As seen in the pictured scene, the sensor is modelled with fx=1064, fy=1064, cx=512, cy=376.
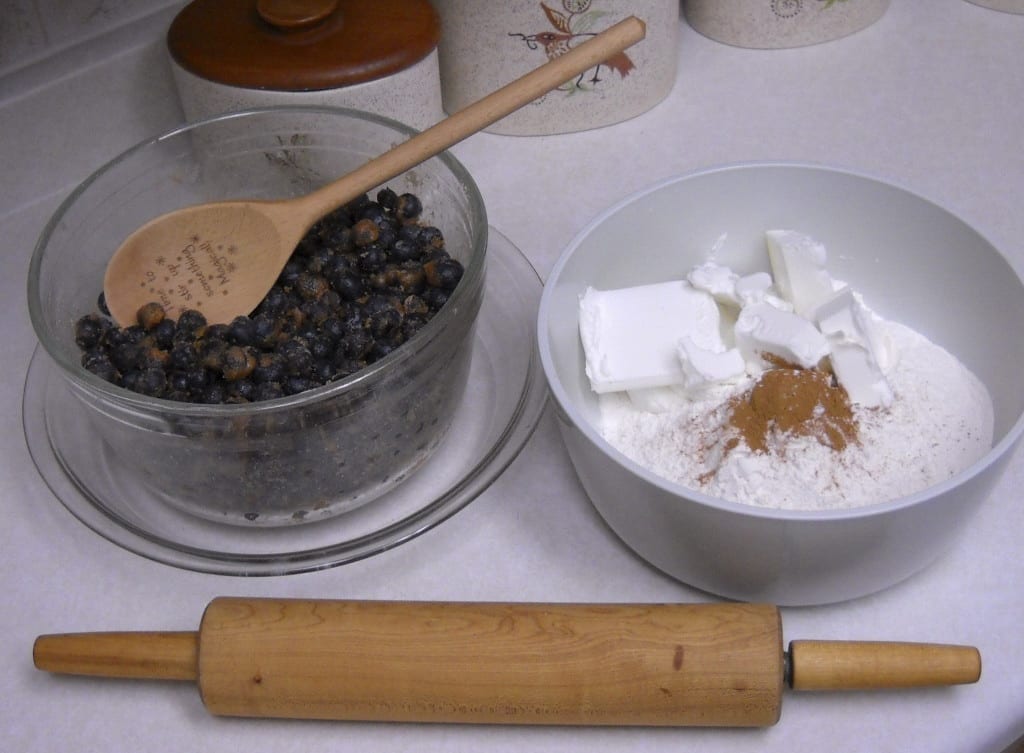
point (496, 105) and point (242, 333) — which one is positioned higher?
point (496, 105)

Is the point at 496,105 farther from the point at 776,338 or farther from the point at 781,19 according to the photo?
the point at 781,19

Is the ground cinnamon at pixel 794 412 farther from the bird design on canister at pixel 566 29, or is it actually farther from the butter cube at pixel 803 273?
the bird design on canister at pixel 566 29

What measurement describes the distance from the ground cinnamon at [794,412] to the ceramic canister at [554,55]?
49cm

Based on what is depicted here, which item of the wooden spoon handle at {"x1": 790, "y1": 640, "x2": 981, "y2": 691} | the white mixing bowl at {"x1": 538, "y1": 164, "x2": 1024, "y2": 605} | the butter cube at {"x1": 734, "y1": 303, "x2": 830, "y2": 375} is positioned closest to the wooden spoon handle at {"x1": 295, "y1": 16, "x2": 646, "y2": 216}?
the white mixing bowl at {"x1": 538, "y1": 164, "x2": 1024, "y2": 605}

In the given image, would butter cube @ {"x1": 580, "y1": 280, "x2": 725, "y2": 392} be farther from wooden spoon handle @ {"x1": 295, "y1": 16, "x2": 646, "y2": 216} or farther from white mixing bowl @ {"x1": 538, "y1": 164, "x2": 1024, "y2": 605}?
wooden spoon handle @ {"x1": 295, "y1": 16, "x2": 646, "y2": 216}

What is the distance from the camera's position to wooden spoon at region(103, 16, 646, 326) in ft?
2.89

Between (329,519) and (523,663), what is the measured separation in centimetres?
25

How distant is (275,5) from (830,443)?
2.18ft

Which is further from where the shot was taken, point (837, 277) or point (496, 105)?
point (837, 277)

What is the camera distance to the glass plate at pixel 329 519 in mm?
810

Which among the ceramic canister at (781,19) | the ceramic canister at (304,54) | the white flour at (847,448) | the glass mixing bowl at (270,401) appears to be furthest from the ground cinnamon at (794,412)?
the ceramic canister at (781,19)

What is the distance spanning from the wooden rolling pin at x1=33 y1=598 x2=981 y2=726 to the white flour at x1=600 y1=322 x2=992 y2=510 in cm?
10

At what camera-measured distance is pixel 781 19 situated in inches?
51.1

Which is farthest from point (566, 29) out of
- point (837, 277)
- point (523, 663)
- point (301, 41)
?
point (523, 663)
